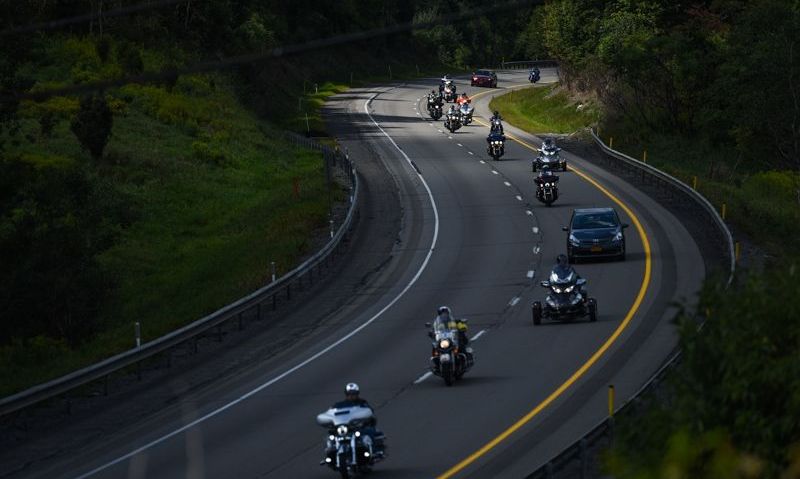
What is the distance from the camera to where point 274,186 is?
6031 centimetres

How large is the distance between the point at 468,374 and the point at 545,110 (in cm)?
6766

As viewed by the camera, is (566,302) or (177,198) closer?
(566,302)

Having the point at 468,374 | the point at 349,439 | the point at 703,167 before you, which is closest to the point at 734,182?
the point at 703,167

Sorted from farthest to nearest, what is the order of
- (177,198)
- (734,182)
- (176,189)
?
(734,182) < (176,189) < (177,198)

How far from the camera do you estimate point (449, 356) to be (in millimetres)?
25156

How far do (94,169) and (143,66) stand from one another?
21280mm

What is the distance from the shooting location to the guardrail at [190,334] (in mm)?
23141

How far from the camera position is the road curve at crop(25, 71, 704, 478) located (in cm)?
2095

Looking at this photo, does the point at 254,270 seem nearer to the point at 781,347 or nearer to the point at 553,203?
the point at 553,203

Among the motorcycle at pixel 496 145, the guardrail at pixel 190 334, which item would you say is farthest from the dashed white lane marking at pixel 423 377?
the motorcycle at pixel 496 145

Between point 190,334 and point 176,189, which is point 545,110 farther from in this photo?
point 190,334

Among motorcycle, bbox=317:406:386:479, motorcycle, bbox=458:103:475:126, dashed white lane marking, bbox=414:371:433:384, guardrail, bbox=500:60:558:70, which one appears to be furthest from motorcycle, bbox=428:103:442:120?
motorcycle, bbox=317:406:386:479

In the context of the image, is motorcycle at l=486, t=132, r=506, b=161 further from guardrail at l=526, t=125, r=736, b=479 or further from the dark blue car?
the dark blue car

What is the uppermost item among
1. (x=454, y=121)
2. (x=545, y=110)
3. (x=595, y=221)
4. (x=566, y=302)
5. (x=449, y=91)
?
(x=449, y=91)
